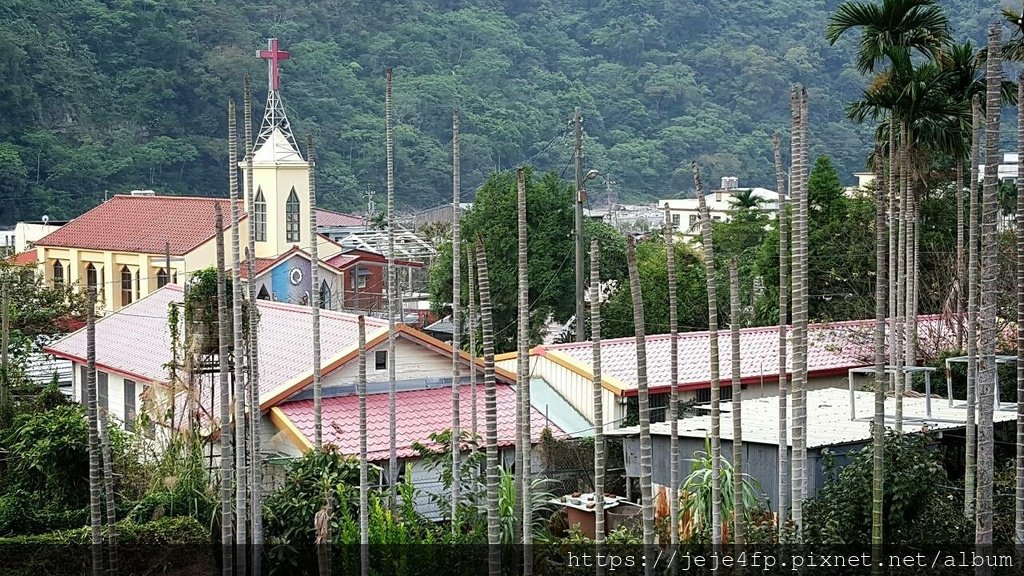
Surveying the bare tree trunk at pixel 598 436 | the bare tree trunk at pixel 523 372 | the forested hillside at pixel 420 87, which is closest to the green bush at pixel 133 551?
the bare tree trunk at pixel 523 372

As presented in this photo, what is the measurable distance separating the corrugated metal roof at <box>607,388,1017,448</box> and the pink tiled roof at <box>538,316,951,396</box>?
102 inches

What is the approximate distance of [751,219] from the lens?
41500 mm

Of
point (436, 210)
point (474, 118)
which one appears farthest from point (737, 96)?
point (436, 210)

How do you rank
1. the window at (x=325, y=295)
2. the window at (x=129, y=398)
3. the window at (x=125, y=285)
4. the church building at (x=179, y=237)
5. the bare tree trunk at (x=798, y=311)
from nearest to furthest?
the bare tree trunk at (x=798, y=311)
the window at (x=129, y=398)
the window at (x=325, y=295)
the church building at (x=179, y=237)
the window at (x=125, y=285)

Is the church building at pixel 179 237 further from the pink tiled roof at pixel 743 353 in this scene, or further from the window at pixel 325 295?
the pink tiled roof at pixel 743 353

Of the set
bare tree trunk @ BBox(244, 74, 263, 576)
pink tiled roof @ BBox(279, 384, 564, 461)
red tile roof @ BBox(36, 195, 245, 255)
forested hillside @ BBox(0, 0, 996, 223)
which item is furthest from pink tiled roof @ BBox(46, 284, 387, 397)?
forested hillside @ BBox(0, 0, 996, 223)

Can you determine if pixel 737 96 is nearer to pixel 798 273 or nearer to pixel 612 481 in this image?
pixel 612 481

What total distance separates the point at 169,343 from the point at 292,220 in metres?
20.8

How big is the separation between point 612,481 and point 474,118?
56695 mm

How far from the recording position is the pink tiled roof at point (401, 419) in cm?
1577

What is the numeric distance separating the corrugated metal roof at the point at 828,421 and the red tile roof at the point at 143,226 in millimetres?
24300

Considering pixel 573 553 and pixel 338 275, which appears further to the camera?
pixel 338 275

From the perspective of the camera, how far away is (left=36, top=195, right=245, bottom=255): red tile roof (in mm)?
39312

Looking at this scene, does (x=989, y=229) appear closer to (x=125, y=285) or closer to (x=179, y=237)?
(x=179, y=237)
